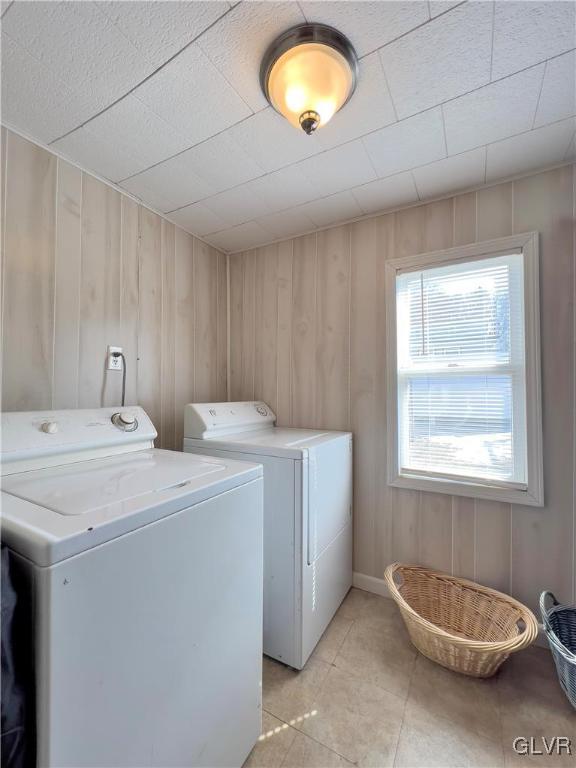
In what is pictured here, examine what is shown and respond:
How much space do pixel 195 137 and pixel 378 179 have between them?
36.5 inches

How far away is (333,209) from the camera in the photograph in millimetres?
1963

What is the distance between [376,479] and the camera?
197 centimetres

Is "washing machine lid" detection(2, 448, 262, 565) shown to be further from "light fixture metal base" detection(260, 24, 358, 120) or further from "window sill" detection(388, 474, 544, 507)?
"light fixture metal base" detection(260, 24, 358, 120)

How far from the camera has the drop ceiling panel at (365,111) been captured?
42.9 inches

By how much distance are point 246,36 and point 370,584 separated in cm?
260

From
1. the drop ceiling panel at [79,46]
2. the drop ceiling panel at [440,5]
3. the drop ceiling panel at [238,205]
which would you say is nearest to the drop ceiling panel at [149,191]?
the drop ceiling panel at [238,205]

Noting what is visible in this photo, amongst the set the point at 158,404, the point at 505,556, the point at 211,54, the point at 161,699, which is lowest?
Answer: the point at 505,556

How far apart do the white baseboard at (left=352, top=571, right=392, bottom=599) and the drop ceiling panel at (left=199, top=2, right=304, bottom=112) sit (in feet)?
8.22

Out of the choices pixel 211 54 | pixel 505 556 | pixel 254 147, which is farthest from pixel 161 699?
pixel 254 147

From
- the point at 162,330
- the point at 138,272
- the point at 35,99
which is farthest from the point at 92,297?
the point at 35,99

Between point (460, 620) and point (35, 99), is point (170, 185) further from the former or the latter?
point (460, 620)

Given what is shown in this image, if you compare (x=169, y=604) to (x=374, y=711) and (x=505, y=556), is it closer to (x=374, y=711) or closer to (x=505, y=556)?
(x=374, y=711)

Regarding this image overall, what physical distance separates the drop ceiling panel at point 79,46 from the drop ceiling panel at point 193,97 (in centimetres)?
6

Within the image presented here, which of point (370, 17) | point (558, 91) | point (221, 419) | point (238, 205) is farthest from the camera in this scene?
point (238, 205)
